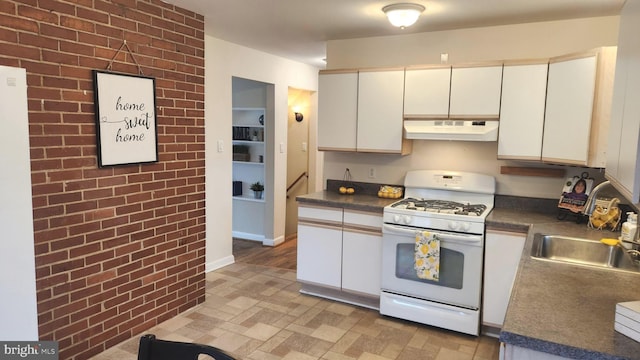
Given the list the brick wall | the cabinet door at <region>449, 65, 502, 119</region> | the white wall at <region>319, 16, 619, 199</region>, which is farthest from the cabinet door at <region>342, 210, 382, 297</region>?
the brick wall

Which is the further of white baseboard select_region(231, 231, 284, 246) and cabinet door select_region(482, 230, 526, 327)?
white baseboard select_region(231, 231, 284, 246)

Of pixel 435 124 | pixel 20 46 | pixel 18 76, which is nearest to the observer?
pixel 18 76

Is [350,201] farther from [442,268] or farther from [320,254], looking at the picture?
[442,268]

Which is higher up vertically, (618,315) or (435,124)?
(435,124)

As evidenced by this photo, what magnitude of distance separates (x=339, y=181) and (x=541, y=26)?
2.13 metres

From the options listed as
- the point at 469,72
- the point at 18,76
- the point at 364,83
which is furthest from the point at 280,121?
the point at 18,76

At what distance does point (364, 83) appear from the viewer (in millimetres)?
3643

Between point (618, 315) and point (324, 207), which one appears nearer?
point (618, 315)

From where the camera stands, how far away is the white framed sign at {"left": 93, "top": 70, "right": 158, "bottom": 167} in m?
2.59

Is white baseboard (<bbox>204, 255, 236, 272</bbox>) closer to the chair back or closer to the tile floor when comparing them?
the tile floor

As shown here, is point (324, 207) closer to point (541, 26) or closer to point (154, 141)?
point (154, 141)

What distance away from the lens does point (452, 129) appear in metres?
3.31

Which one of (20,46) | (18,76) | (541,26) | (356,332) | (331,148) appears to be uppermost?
(541,26)

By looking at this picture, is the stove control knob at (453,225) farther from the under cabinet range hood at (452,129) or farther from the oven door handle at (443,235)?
the under cabinet range hood at (452,129)
